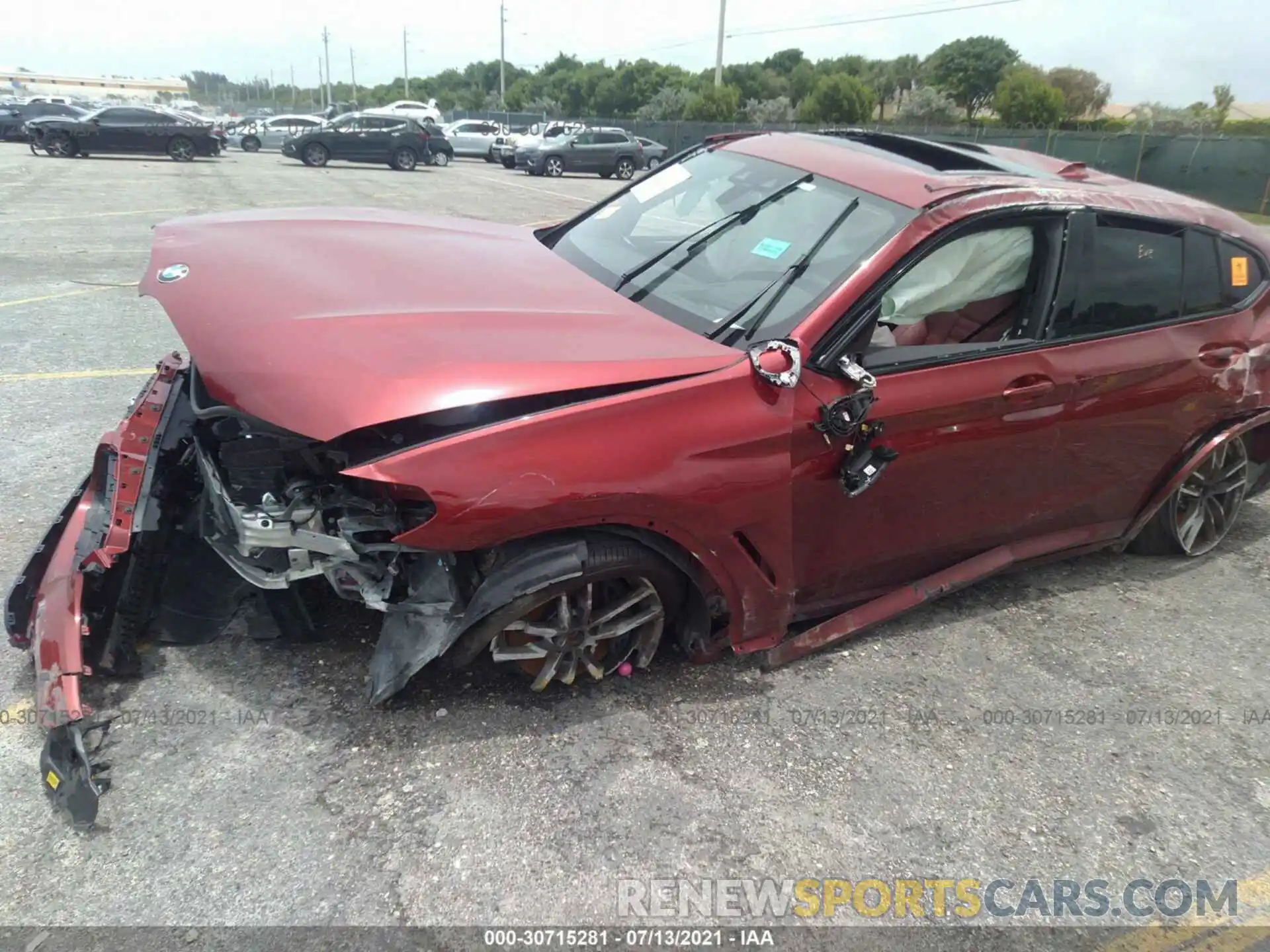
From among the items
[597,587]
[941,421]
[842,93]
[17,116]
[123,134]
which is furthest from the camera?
[842,93]

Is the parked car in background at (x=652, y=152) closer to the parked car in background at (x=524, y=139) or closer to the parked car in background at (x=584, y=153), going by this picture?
the parked car in background at (x=524, y=139)

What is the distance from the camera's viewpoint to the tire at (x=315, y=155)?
84.3 feet

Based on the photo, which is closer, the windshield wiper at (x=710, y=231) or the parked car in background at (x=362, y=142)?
the windshield wiper at (x=710, y=231)

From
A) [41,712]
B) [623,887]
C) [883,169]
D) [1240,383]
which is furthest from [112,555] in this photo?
[1240,383]

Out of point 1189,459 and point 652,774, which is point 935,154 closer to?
point 1189,459

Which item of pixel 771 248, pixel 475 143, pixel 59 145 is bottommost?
pixel 771 248

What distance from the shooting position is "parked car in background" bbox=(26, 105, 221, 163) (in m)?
23.9

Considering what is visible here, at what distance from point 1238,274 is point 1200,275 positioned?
10.7 inches

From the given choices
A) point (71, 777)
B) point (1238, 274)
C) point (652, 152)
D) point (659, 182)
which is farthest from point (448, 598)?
point (652, 152)

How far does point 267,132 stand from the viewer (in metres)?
35.5

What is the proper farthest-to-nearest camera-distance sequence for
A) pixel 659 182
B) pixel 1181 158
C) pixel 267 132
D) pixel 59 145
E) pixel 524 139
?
1. pixel 267 132
2. pixel 524 139
3. pixel 59 145
4. pixel 1181 158
5. pixel 659 182

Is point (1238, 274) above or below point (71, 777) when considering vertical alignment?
above

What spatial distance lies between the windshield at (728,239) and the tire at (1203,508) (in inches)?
82.6

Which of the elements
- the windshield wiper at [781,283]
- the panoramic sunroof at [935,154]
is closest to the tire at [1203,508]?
the panoramic sunroof at [935,154]
